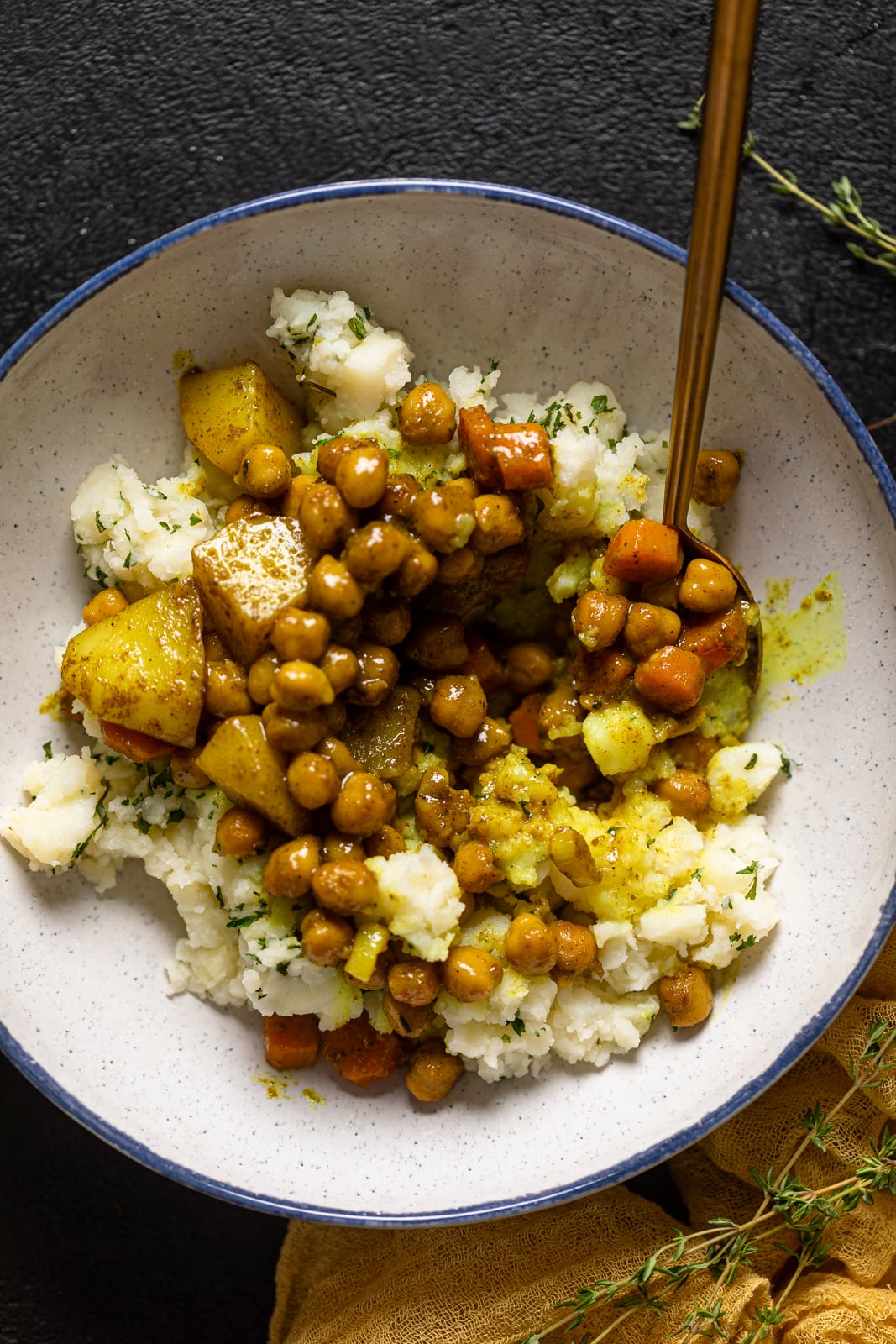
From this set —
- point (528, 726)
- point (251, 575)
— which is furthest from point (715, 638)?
point (251, 575)

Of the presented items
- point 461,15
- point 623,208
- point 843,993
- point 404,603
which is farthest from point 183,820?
point 461,15

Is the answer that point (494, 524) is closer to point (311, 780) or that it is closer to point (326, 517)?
point (326, 517)

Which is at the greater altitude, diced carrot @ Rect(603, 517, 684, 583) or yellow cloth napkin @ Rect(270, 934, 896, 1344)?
diced carrot @ Rect(603, 517, 684, 583)

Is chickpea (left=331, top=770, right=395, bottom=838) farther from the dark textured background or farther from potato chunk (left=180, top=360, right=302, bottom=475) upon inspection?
the dark textured background

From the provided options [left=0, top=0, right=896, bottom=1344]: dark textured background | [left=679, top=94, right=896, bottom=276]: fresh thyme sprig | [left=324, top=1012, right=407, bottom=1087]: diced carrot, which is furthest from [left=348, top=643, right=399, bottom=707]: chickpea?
[left=679, top=94, right=896, bottom=276]: fresh thyme sprig

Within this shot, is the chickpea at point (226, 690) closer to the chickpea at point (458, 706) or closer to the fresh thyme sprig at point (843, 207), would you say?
the chickpea at point (458, 706)

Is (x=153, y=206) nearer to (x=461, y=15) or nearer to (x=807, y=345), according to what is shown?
(x=461, y=15)
